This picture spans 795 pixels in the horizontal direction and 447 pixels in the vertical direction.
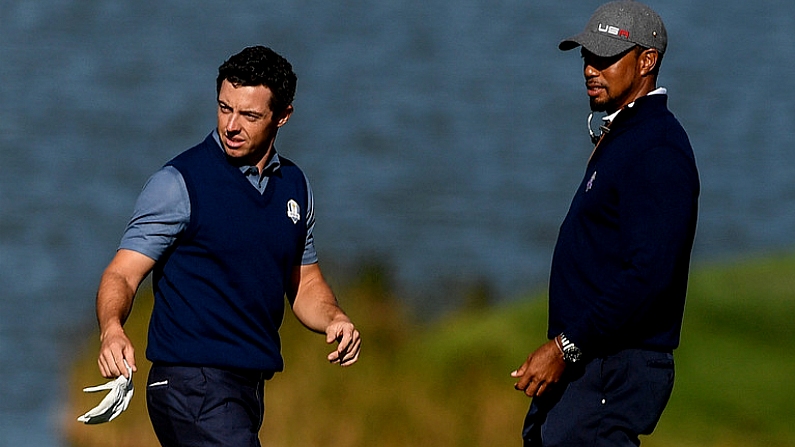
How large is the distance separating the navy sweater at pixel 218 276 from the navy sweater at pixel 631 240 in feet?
3.44

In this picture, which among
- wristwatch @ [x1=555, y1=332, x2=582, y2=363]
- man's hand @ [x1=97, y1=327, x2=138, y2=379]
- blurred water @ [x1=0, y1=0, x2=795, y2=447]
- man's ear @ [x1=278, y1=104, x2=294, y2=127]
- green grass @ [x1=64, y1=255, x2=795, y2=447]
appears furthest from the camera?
blurred water @ [x1=0, y1=0, x2=795, y2=447]

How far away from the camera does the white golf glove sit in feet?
18.1

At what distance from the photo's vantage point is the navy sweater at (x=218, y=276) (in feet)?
19.4

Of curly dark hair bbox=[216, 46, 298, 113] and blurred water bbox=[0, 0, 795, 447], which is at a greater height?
curly dark hair bbox=[216, 46, 298, 113]

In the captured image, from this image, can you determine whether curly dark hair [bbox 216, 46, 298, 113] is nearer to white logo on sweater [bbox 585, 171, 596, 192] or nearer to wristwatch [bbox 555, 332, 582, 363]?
white logo on sweater [bbox 585, 171, 596, 192]

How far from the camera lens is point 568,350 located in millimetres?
5902

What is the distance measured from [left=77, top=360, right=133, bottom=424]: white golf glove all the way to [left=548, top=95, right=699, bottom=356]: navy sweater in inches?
59.7

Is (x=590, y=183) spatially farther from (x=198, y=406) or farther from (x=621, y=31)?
(x=198, y=406)

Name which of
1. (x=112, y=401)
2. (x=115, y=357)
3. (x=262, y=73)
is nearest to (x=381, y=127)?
(x=262, y=73)

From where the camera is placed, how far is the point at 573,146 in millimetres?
20109

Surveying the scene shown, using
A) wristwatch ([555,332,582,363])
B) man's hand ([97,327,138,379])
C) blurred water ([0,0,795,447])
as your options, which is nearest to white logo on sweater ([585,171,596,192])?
wristwatch ([555,332,582,363])

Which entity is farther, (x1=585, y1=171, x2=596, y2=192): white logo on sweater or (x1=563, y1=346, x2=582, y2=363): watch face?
(x1=585, y1=171, x2=596, y2=192): white logo on sweater

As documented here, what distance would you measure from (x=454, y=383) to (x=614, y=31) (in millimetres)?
5748

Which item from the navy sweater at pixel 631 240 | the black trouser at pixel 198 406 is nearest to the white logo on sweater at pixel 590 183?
the navy sweater at pixel 631 240
